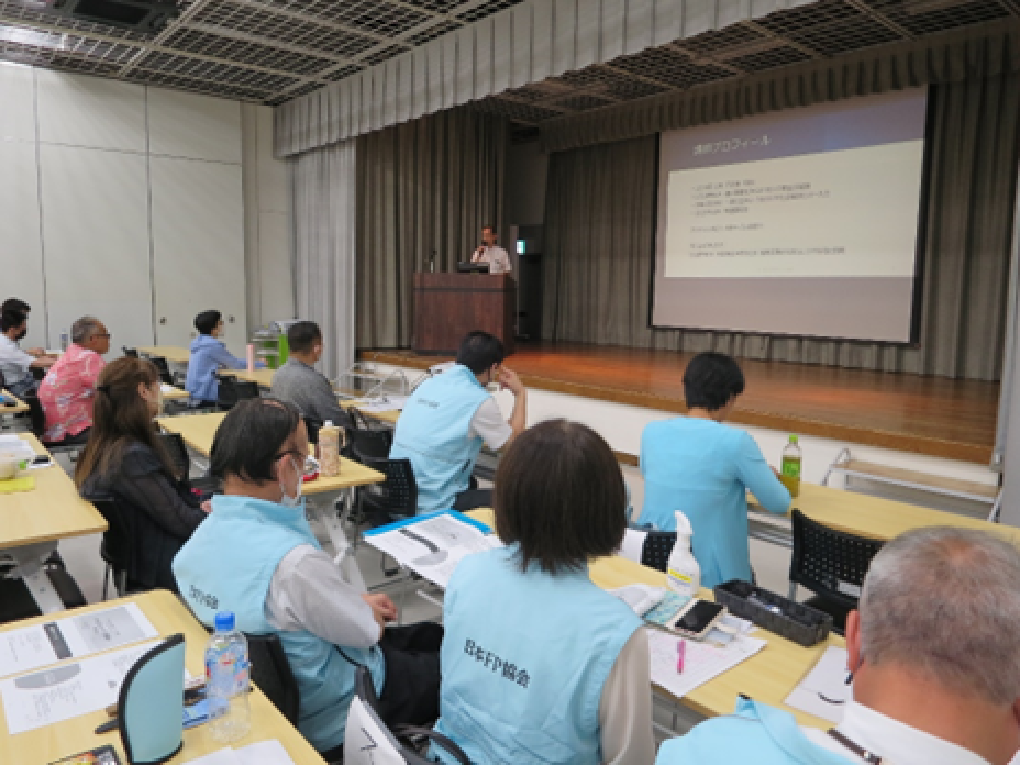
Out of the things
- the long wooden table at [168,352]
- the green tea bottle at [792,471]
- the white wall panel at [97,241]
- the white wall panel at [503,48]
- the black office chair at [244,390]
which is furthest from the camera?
the white wall panel at [97,241]

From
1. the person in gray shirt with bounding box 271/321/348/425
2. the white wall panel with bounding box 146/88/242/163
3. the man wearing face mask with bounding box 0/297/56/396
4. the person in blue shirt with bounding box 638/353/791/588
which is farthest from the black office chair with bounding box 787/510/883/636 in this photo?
the white wall panel with bounding box 146/88/242/163

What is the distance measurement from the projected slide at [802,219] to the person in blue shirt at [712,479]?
508 centimetres

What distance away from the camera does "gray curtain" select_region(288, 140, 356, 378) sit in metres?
7.82

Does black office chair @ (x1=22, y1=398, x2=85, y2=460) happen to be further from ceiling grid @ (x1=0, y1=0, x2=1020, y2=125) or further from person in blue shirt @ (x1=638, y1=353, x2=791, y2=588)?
person in blue shirt @ (x1=638, y1=353, x2=791, y2=588)

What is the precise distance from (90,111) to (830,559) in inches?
311

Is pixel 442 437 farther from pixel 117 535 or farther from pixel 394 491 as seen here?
pixel 117 535

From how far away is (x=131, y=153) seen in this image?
7.40 meters

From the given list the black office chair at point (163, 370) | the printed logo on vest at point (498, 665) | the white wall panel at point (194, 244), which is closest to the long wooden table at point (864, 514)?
the printed logo on vest at point (498, 665)

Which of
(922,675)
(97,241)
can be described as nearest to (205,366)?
(97,241)

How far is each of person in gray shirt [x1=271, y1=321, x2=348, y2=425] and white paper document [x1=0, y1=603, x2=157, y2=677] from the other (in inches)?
91.5

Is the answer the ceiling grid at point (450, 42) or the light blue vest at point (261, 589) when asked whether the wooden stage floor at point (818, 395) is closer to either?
the ceiling grid at point (450, 42)

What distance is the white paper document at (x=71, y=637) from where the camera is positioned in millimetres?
1491

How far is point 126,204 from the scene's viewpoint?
7.42m

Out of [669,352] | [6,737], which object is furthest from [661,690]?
[669,352]
